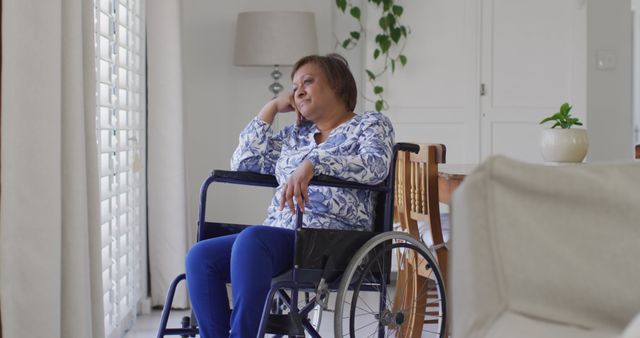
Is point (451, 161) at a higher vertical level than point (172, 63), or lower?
lower

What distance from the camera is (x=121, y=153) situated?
3301 mm

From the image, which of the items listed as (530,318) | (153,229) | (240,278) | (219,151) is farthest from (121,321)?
(530,318)

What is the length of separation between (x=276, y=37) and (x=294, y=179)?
2.10 metres

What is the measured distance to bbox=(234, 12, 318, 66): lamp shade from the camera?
166 inches

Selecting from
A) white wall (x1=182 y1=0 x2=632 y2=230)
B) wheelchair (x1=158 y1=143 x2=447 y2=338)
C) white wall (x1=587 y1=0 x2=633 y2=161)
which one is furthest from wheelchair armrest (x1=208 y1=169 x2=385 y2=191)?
white wall (x1=587 y1=0 x2=633 y2=161)

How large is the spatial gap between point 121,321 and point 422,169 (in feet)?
4.14

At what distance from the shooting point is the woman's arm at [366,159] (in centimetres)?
230

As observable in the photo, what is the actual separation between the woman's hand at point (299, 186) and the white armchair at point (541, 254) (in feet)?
4.24

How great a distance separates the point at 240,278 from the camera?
2.17 m

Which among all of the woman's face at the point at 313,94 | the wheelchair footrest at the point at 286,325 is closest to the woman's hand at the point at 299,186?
the wheelchair footrest at the point at 286,325

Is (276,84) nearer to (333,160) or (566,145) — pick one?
(566,145)

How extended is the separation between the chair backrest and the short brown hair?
29cm

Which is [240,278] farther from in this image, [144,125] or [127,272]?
[144,125]

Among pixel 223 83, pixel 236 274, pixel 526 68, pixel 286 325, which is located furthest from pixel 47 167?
pixel 526 68
